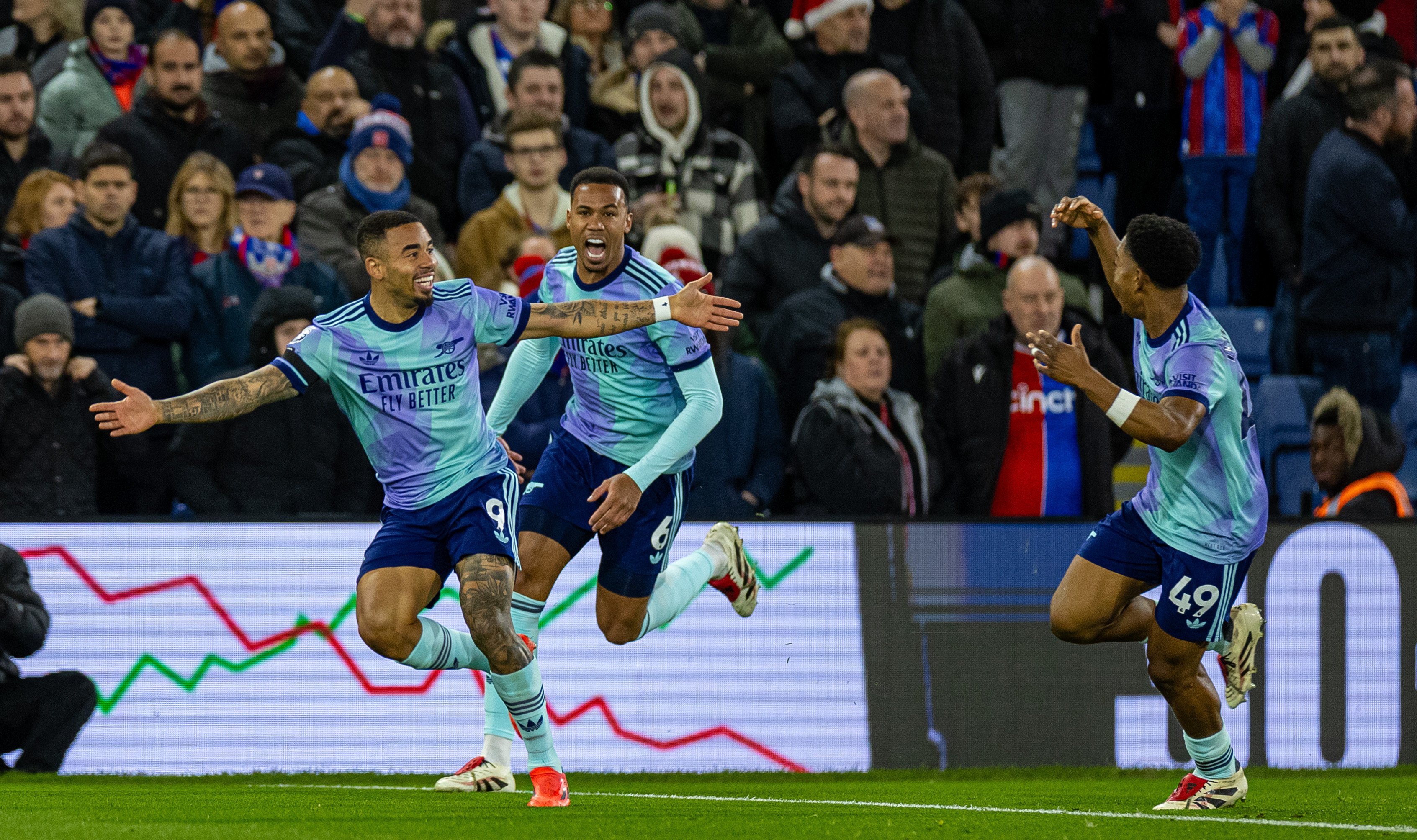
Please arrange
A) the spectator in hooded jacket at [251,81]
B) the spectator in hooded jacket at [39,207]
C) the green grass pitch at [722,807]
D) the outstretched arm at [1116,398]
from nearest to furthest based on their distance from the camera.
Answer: the green grass pitch at [722,807], the outstretched arm at [1116,398], the spectator in hooded jacket at [39,207], the spectator in hooded jacket at [251,81]

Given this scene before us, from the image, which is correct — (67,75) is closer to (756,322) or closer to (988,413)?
(756,322)

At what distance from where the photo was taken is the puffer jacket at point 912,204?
35.9 feet

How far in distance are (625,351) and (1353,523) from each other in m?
4.10

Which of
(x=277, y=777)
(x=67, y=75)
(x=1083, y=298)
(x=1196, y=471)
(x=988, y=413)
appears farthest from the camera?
(x=67, y=75)

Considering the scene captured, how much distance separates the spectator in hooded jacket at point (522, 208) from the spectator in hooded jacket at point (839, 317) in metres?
1.44

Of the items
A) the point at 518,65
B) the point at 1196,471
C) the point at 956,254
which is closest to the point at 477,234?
the point at 518,65

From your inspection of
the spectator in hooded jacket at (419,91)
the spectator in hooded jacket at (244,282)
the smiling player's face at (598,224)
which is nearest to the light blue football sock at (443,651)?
the smiling player's face at (598,224)

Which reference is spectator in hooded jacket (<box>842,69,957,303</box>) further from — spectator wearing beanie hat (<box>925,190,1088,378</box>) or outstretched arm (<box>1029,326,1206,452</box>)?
outstretched arm (<box>1029,326,1206,452</box>)

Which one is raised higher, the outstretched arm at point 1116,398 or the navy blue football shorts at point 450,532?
the outstretched arm at point 1116,398

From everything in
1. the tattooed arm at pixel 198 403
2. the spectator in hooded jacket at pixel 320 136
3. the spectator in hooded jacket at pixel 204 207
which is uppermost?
the spectator in hooded jacket at pixel 320 136

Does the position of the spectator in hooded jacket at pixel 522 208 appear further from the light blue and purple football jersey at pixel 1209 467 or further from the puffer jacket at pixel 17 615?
the light blue and purple football jersey at pixel 1209 467

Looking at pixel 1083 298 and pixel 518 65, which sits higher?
pixel 518 65

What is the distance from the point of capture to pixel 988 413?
942 cm

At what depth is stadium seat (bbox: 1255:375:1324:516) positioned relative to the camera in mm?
10688
